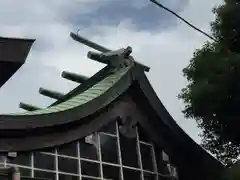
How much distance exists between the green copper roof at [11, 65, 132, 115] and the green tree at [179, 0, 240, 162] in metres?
1.57

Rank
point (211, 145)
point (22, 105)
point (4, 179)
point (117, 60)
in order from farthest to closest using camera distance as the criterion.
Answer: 1. point (22, 105)
2. point (117, 60)
3. point (211, 145)
4. point (4, 179)

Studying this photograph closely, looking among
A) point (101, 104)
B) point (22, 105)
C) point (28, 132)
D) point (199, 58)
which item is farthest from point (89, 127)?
point (22, 105)

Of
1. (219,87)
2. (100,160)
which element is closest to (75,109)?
(100,160)

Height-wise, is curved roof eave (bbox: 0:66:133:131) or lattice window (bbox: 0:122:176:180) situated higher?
curved roof eave (bbox: 0:66:133:131)

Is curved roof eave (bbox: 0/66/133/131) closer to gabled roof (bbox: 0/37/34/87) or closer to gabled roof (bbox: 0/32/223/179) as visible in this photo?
gabled roof (bbox: 0/32/223/179)

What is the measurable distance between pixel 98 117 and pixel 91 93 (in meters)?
→ 0.90

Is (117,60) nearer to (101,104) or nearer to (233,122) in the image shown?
(101,104)

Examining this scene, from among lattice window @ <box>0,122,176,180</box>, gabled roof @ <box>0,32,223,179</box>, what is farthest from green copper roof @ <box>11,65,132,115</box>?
lattice window @ <box>0,122,176,180</box>

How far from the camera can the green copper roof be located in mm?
13909

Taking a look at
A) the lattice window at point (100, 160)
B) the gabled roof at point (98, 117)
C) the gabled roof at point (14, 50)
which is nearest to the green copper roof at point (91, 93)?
the gabled roof at point (98, 117)

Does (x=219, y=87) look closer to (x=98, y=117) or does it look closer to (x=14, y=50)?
(x=98, y=117)

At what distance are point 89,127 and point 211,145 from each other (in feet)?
9.58

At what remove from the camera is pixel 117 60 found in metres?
15.9

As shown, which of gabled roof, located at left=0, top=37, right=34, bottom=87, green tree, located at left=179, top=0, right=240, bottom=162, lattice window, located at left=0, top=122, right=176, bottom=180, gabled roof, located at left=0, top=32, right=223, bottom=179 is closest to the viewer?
gabled roof, located at left=0, top=32, right=223, bottom=179
